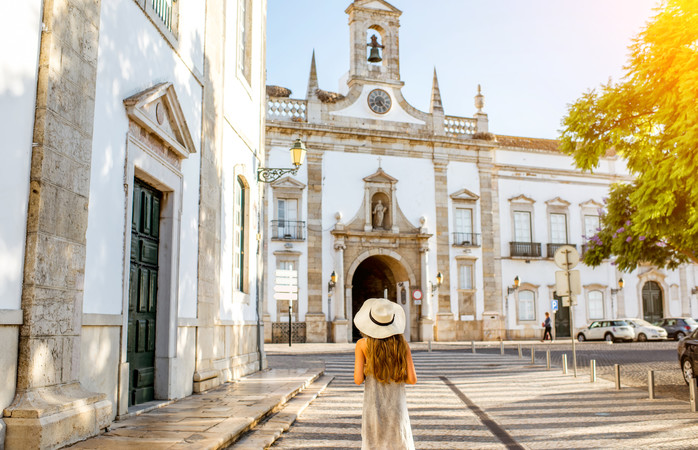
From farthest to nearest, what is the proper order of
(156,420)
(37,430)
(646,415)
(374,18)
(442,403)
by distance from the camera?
(374,18) → (442,403) → (646,415) → (156,420) → (37,430)

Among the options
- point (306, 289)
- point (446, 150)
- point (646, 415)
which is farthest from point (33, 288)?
point (446, 150)

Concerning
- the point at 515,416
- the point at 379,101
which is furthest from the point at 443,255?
the point at 515,416

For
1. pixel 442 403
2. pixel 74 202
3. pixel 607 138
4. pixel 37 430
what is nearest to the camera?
pixel 37 430

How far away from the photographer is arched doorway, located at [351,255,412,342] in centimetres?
3225

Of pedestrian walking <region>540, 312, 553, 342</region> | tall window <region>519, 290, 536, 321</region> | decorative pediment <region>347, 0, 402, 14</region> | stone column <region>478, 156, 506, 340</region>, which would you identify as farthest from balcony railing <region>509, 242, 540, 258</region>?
decorative pediment <region>347, 0, 402, 14</region>

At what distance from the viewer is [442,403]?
10.0m

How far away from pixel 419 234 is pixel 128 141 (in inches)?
980

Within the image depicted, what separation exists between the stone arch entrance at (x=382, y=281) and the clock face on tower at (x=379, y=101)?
686 cm

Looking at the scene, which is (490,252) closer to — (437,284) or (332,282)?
(437,284)

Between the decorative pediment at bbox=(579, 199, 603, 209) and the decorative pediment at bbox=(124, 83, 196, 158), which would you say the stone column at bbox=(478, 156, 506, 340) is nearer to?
the decorative pediment at bbox=(579, 199, 603, 209)

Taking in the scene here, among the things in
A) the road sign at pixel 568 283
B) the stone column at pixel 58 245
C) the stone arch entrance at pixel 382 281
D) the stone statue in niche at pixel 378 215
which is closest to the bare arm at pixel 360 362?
the stone column at pixel 58 245

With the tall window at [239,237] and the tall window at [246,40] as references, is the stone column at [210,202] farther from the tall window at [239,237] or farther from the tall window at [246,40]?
the tall window at [246,40]

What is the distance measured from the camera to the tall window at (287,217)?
3008cm

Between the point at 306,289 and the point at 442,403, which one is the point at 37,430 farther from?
→ the point at 306,289
